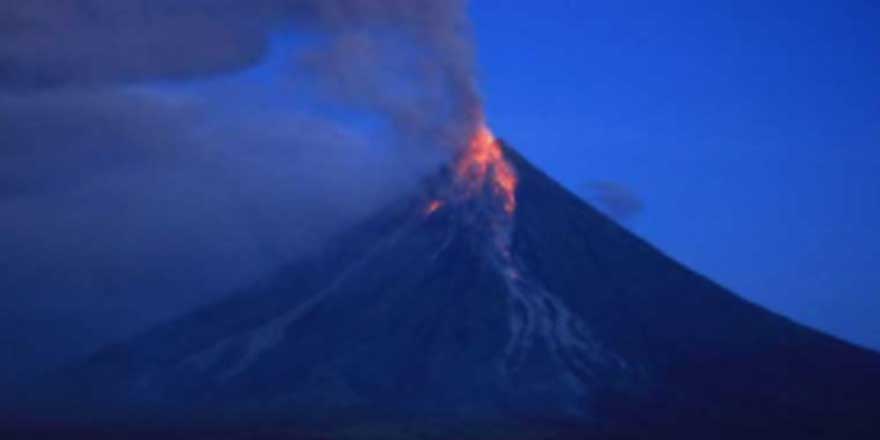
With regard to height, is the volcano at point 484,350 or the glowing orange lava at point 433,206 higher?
the glowing orange lava at point 433,206

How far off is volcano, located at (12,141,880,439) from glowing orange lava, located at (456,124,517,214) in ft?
2.53

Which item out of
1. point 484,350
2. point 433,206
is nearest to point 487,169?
point 433,206

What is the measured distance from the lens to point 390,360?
72.2 m

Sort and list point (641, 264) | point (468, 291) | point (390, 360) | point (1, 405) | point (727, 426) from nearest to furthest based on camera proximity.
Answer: point (727, 426) < point (1, 405) < point (390, 360) < point (468, 291) < point (641, 264)

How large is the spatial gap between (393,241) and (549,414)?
29.3 metres

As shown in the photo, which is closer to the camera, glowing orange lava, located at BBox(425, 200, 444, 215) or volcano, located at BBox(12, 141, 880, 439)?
volcano, located at BBox(12, 141, 880, 439)

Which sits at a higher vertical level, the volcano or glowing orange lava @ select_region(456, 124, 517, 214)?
glowing orange lava @ select_region(456, 124, 517, 214)

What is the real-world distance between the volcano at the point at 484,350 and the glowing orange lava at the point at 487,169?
77cm

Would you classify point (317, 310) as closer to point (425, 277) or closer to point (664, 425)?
point (425, 277)

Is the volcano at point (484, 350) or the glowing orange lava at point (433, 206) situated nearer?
the volcano at point (484, 350)

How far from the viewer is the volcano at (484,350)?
6106 cm

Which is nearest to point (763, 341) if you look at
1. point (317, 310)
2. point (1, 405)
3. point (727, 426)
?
point (727, 426)

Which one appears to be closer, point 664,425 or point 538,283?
point 664,425

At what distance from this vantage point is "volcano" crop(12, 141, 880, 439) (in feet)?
200
